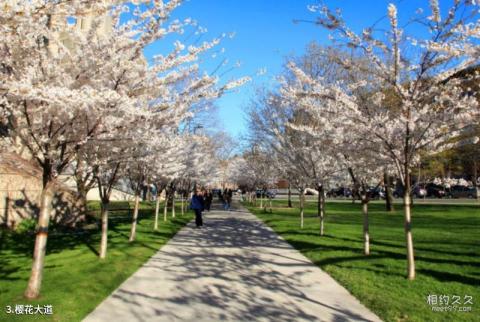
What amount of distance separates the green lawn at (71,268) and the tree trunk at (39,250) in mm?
158

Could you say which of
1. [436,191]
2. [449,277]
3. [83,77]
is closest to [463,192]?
[436,191]

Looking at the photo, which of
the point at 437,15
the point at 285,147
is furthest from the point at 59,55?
the point at 285,147

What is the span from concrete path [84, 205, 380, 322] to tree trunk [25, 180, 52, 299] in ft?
3.46

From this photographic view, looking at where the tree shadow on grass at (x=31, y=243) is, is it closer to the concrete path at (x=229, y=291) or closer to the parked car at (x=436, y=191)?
the concrete path at (x=229, y=291)

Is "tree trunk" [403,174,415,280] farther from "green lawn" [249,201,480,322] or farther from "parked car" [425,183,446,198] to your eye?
"parked car" [425,183,446,198]

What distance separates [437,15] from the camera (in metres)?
6.41

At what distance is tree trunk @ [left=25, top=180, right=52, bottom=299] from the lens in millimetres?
5945

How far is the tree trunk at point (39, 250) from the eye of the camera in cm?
595

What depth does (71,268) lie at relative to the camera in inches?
322

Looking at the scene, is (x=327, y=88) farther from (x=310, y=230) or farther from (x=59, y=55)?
(x=310, y=230)

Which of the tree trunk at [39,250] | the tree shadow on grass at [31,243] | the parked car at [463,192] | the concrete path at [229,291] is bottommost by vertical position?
the concrete path at [229,291]

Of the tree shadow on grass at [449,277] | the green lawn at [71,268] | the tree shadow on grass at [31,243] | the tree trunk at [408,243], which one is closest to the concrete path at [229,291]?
the green lawn at [71,268]

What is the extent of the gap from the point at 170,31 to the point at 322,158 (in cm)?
978

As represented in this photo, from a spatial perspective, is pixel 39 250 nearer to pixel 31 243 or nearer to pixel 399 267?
pixel 31 243
